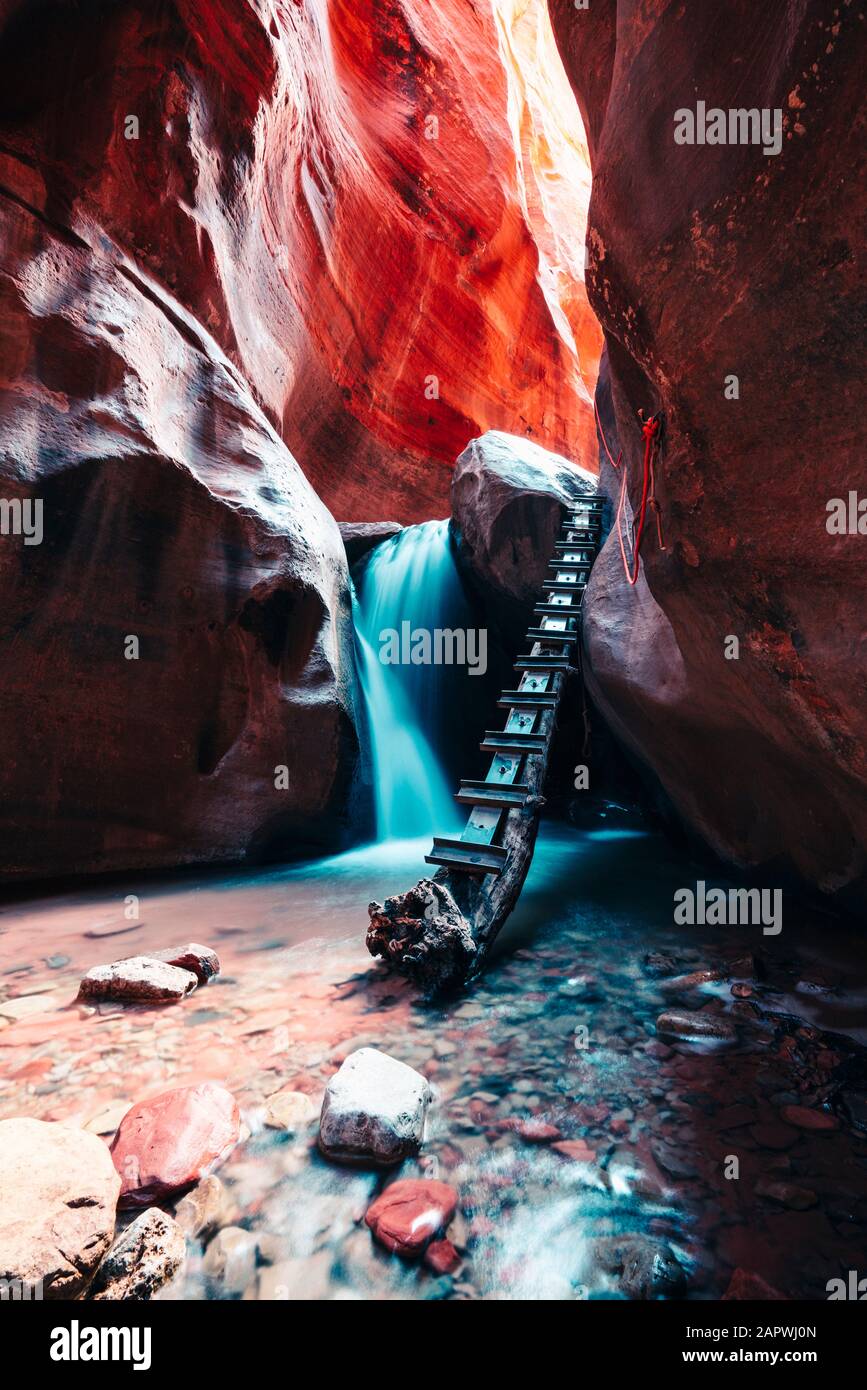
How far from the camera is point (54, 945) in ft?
12.6

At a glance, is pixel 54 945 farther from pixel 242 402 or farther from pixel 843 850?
pixel 242 402

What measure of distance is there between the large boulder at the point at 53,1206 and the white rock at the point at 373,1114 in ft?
2.11

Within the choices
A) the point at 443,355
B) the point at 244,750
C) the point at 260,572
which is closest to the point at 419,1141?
the point at 244,750

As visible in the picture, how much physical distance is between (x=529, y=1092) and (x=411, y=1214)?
2.38 ft

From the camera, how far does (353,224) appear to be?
1248 cm

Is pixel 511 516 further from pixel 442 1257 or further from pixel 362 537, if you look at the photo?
pixel 442 1257

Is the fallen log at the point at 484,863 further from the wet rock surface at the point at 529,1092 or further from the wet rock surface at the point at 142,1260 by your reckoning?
the wet rock surface at the point at 142,1260

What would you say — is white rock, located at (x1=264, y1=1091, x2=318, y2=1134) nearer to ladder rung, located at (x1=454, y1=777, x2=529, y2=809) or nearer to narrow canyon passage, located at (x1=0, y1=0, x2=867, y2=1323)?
narrow canyon passage, located at (x1=0, y1=0, x2=867, y2=1323)

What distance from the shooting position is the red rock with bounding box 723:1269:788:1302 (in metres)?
1.52

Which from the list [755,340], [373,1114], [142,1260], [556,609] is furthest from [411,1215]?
[556,609]

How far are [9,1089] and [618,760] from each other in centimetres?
727

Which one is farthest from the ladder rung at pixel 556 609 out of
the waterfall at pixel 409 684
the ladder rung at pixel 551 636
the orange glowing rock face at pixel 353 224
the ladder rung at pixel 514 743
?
the orange glowing rock face at pixel 353 224

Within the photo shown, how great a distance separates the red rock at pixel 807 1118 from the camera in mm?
2154

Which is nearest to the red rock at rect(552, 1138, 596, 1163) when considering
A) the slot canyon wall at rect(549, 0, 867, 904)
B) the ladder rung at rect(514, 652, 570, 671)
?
the slot canyon wall at rect(549, 0, 867, 904)
